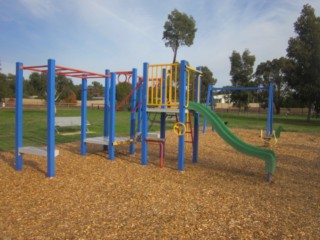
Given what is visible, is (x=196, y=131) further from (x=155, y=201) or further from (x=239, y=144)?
(x=155, y=201)

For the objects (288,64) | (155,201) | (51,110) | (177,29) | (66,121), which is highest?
(177,29)

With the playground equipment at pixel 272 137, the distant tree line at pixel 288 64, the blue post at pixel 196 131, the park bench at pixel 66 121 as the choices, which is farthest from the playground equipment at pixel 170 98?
the distant tree line at pixel 288 64

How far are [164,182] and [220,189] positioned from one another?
41.2 inches

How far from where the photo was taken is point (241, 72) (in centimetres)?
3684

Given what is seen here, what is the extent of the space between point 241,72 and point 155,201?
116 feet

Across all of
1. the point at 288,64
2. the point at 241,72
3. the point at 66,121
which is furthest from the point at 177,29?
the point at 66,121

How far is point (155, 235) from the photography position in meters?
3.09

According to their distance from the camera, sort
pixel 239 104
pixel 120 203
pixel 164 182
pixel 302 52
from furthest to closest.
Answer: pixel 239 104, pixel 302 52, pixel 164 182, pixel 120 203

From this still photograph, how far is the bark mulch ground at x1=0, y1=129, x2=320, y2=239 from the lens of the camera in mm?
3229

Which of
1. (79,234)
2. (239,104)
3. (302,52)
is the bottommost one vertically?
(79,234)

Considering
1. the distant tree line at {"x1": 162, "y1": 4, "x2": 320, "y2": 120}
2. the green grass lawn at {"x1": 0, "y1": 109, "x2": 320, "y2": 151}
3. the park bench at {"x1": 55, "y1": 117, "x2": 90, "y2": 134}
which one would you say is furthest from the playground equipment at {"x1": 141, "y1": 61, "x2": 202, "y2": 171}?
the distant tree line at {"x1": 162, "y1": 4, "x2": 320, "y2": 120}

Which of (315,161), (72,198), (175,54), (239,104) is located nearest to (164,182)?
(72,198)

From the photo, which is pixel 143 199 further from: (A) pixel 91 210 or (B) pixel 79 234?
(B) pixel 79 234

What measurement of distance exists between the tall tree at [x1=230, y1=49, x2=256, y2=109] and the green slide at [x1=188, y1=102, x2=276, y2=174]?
3147cm
